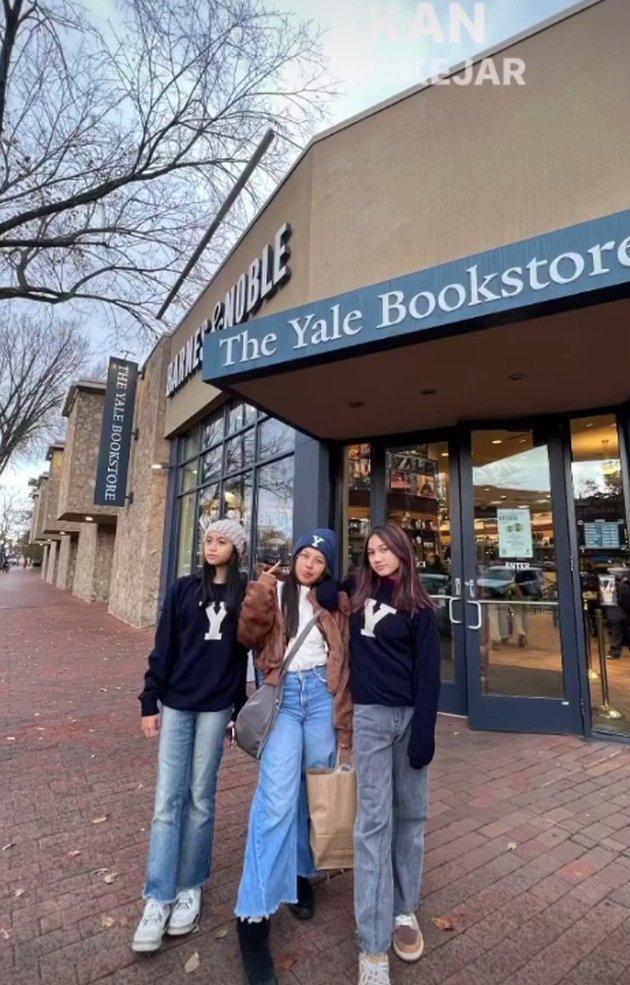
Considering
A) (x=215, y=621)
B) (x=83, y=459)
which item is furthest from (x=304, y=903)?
(x=83, y=459)

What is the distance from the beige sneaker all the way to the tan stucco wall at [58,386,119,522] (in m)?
15.7

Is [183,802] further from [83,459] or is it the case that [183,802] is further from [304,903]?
[83,459]

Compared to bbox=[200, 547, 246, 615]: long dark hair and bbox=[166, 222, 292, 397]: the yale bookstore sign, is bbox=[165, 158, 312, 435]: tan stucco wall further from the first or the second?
bbox=[200, 547, 246, 615]: long dark hair

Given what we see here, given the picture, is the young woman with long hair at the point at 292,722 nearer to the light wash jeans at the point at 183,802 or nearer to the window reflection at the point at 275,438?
the light wash jeans at the point at 183,802

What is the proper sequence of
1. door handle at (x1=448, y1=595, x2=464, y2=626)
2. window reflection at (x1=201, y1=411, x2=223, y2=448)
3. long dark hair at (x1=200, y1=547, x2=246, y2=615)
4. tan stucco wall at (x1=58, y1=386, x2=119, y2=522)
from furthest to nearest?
1. tan stucco wall at (x1=58, y1=386, x2=119, y2=522)
2. window reflection at (x1=201, y1=411, x2=223, y2=448)
3. door handle at (x1=448, y1=595, x2=464, y2=626)
4. long dark hair at (x1=200, y1=547, x2=246, y2=615)

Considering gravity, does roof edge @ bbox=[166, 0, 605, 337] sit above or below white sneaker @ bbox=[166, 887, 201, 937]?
above

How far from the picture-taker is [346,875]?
8.43ft

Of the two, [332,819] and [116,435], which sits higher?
[116,435]

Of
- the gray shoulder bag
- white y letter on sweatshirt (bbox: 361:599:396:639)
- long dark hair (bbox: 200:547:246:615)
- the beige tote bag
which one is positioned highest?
long dark hair (bbox: 200:547:246:615)

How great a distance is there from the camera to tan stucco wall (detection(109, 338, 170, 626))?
39.2 feet

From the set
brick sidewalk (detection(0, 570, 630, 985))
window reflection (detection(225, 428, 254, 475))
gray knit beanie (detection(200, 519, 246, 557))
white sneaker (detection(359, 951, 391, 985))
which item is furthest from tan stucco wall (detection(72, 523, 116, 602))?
white sneaker (detection(359, 951, 391, 985))

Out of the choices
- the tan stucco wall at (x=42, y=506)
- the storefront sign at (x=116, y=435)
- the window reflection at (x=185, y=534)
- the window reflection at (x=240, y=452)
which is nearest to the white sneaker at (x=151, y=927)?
the window reflection at (x=240, y=452)

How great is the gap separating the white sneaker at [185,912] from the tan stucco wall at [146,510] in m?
9.95

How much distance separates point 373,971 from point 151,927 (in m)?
0.87
